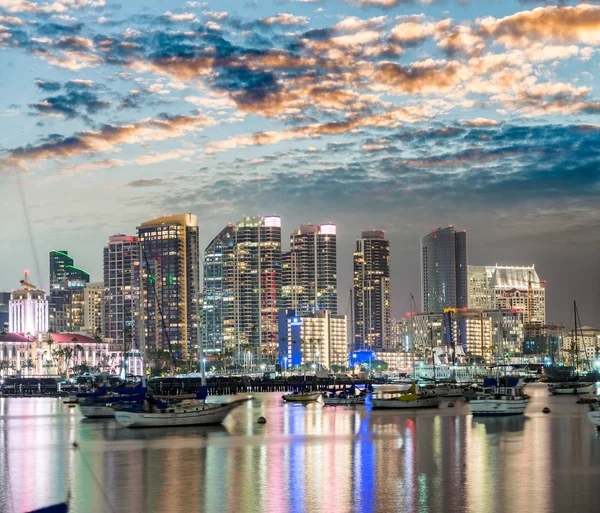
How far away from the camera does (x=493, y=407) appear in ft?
336

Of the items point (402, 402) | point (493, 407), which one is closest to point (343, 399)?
point (402, 402)

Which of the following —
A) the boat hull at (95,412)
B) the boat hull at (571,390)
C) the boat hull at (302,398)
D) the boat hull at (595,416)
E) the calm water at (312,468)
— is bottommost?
the boat hull at (571,390)

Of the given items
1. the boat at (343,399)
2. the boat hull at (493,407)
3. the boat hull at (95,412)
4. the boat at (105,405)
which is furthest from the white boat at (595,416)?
the boat at (343,399)

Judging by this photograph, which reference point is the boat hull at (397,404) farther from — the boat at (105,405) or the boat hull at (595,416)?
the boat hull at (595,416)

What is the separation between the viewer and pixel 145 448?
67438 millimetres

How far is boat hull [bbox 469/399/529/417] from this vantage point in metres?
102

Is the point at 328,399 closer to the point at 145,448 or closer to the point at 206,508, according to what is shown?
the point at 145,448

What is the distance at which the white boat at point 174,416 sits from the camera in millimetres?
86750

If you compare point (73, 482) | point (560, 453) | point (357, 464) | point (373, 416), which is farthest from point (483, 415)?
point (73, 482)

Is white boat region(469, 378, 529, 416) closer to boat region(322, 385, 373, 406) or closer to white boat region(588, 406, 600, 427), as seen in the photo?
white boat region(588, 406, 600, 427)

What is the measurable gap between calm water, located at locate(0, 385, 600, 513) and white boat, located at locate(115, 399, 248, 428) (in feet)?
4.48

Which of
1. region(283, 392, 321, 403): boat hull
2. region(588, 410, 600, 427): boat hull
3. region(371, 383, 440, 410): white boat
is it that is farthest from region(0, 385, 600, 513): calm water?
region(283, 392, 321, 403): boat hull

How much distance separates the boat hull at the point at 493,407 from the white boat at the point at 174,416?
2796 cm

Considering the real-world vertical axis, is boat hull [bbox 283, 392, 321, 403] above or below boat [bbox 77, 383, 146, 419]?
below
